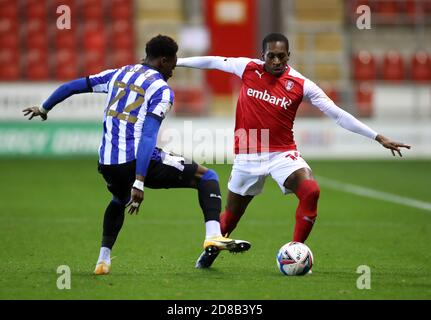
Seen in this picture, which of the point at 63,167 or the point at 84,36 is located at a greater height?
the point at 84,36

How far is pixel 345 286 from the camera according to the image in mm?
7395

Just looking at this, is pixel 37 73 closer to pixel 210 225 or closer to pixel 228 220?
pixel 228 220

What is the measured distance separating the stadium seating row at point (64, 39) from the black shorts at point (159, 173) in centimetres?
1690

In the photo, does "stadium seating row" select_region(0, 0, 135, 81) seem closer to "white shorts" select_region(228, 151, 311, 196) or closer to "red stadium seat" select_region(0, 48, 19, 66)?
"red stadium seat" select_region(0, 48, 19, 66)

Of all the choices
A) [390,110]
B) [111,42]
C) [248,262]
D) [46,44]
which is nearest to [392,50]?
[390,110]

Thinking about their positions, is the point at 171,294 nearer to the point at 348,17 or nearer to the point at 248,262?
the point at 248,262

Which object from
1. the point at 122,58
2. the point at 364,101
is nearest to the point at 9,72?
the point at 122,58

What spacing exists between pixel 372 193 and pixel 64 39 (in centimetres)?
1219

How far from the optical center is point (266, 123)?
8.42 m

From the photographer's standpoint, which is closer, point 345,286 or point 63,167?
Answer: point 345,286

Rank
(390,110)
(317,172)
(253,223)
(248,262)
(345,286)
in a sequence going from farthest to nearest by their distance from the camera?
(390,110)
(317,172)
(253,223)
(248,262)
(345,286)

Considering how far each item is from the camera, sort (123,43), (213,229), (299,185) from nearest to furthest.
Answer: (213,229) → (299,185) → (123,43)

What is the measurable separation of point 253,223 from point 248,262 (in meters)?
3.34

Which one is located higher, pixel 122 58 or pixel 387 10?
pixel 387 10
